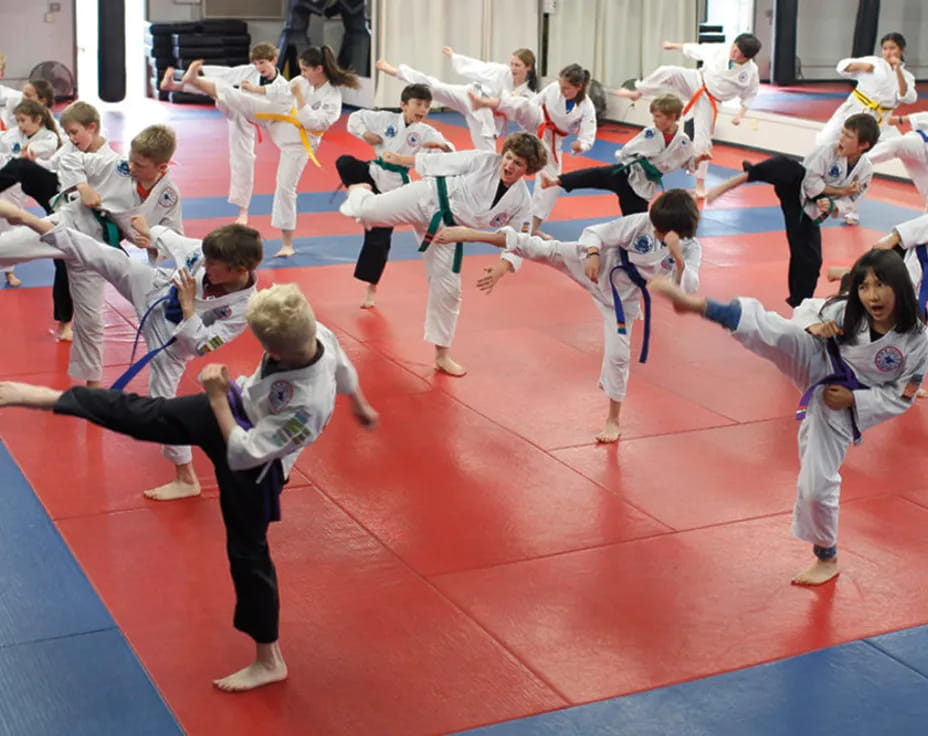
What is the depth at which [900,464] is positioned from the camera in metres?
5.54

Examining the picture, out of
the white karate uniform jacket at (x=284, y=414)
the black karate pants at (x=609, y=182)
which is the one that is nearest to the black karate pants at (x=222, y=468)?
the white karate uniform jacket at (x=284, y=414)

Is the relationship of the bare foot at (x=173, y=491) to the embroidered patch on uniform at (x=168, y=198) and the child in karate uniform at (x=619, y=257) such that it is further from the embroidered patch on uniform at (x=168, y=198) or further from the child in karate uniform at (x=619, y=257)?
the child in karate uniform at (x=619, y=257)

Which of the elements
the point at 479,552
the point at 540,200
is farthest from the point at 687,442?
the point at 540,200

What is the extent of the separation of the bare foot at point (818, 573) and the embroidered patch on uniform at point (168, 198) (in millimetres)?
3117

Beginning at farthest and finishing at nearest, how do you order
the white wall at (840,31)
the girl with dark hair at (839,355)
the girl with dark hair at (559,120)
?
the white wall at (840,31)
the girl with dark hair at (559,120)
the girl with dark hair at (839,355)

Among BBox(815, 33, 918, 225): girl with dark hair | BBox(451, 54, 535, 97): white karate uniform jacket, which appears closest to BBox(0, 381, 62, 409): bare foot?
BBox(451, 54, 535, 97): white karate uniform jacket

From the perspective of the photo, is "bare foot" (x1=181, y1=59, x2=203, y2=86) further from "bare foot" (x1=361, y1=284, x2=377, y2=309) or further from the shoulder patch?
the shoulder patch

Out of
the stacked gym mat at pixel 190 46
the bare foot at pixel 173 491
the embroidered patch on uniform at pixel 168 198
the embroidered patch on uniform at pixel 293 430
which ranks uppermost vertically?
the stacked gym mat at pixel 190 46

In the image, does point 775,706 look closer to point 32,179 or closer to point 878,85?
point 32,179

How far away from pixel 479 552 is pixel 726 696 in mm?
1182

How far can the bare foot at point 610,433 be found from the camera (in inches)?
223

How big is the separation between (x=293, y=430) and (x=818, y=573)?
6.99ft

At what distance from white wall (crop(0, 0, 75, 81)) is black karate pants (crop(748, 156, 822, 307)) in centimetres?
1267

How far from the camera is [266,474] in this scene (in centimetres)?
338
